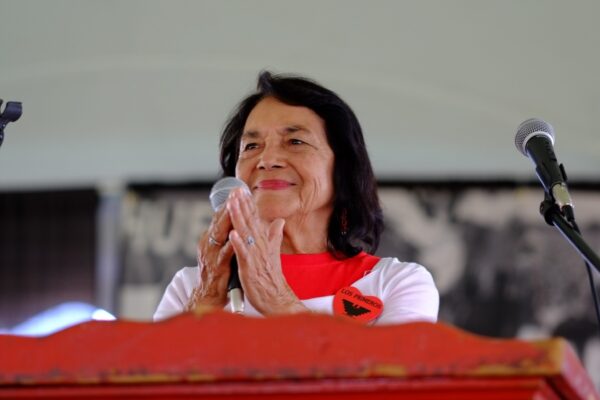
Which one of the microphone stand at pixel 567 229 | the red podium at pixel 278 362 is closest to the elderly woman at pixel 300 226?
the microphone stand at pixel 567 229

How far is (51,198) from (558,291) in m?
2.77

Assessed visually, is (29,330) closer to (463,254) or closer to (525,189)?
(463,254)

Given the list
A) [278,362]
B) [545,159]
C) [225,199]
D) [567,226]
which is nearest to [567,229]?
[567,226]

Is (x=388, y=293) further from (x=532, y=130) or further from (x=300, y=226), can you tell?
(x=532, y=130)

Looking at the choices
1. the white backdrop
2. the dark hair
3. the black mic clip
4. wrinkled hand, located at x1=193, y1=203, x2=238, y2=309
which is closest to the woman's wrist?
Result: wrinkled hand, located at x1=193, y1=203, x2=238, y2=309

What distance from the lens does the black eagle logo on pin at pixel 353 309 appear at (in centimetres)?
233

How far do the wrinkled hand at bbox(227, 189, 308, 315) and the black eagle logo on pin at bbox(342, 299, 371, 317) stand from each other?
114 millimetres

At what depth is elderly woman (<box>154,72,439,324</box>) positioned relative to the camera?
2.27 metres

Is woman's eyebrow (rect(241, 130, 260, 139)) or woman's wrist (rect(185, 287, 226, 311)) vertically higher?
woman's eyebrow (rect(241, 130, 260, 139))

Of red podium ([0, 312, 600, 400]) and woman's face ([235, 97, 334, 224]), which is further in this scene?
woman's face ([235, 97, 334, 224])

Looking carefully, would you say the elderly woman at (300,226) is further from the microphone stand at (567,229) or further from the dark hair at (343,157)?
the microphone stand at (567,229)

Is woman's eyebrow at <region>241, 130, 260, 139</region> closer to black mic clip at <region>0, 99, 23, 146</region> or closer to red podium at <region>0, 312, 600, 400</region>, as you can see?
black mic clip at <region>0, 99, 23, 146</region>

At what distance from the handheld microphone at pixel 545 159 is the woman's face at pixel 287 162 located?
0.61m

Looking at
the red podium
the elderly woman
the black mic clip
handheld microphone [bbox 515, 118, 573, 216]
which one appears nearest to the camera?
the red podium
